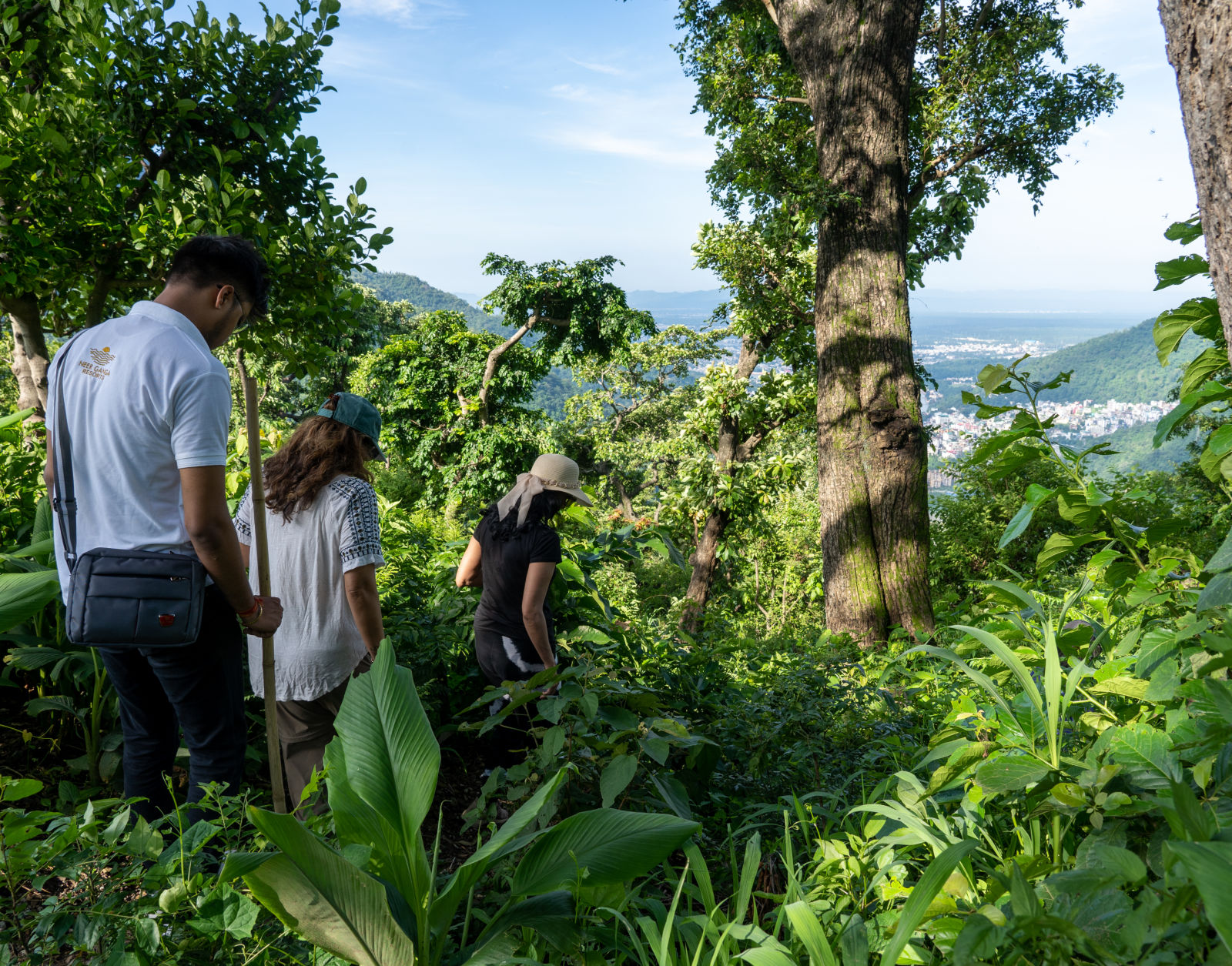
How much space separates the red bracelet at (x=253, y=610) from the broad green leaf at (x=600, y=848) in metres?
1.09

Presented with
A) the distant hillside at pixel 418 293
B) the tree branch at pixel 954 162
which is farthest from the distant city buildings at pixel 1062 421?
the distant hillside at pixel 418 293

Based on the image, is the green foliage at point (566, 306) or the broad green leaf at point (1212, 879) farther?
the green foliage at point (566, 306)

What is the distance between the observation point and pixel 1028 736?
1558 millimetres

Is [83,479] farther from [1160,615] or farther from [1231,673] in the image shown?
[1160,615]

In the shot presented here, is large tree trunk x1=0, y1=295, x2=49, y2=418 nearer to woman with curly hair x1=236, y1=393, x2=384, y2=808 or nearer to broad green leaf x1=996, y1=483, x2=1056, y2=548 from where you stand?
woman with curly hair x1=236, y1=393, x2=384, y2=808

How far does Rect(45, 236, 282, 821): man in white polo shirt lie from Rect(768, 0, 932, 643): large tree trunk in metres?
4.20

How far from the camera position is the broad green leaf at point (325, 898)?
4.06 feet

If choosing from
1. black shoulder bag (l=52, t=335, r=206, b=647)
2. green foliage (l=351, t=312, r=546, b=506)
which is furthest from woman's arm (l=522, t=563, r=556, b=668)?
green foliage (l=351, t=312, r=546, b=506)

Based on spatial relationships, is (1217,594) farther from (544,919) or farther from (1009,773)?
(544,919)

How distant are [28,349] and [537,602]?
126 inches

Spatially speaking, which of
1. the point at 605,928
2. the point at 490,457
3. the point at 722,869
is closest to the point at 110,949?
the point at 605,928

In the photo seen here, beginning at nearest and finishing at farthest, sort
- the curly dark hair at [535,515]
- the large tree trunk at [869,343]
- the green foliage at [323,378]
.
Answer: the curly dark hair at [535,515], the large tree trunk at [869,343], the green foliage at [323,378]

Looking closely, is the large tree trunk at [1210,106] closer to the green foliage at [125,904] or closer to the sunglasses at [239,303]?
the green foliage at [125,904]

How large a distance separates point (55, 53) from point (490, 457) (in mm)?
16118
